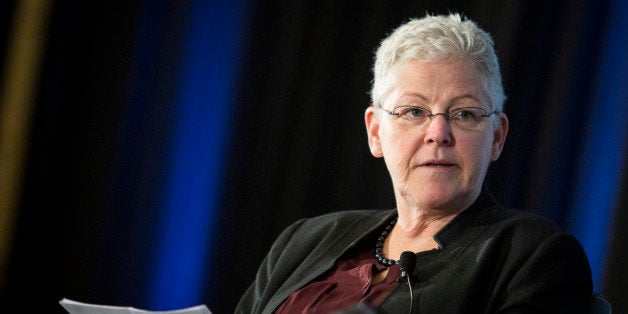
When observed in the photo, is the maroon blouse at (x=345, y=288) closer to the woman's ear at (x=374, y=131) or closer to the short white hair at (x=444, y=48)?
the woman's ear at (x=374, y=131)

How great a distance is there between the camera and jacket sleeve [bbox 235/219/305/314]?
7.25ft

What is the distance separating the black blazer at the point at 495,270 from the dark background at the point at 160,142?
48.8 inches

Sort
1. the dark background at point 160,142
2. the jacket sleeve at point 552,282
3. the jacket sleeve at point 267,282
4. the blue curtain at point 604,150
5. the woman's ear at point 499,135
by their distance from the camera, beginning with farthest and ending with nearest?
the dark background at point 160,142
the blue curtain at point 604,150
the jacket sleeve at point 267,282
the woman's ear at point 499,135
the jacket sleeve at point 552,282

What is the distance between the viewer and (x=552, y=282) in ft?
5.37

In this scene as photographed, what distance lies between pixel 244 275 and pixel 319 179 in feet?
1.73

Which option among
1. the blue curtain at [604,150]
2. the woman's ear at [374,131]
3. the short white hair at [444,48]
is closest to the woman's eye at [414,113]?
the short white hair at [444,48]

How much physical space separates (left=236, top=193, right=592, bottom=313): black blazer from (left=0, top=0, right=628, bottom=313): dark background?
1.24m

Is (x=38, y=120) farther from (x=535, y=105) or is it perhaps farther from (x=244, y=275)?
(x=535, y=105)

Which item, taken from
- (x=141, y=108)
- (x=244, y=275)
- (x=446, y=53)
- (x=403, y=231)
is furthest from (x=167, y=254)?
(x=446, y=53)

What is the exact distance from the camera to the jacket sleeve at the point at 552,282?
5.30ft

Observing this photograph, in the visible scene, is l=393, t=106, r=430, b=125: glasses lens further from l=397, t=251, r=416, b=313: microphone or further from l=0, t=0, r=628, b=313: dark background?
l=0, t=0, r=628, b=313: dark background

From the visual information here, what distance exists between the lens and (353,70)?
3.35 metres

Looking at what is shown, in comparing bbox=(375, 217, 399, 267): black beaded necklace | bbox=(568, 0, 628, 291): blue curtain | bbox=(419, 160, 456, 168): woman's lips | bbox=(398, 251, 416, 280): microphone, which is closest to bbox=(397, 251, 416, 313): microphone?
bbox=(398, 251, 416, 280): microphone

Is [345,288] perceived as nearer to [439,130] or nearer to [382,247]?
[382,247]
